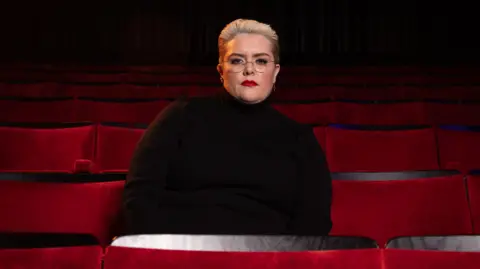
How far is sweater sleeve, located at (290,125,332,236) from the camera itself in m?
0.36

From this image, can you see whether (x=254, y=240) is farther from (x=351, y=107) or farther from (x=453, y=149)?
(x=351, y=107)

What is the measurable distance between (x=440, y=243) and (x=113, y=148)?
0.39m

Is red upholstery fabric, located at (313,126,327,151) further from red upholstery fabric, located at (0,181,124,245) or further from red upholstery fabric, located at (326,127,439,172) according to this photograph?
red upholstery fabric, located at (0,181,124,245)

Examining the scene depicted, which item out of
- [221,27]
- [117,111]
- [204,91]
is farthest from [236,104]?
[221,27]

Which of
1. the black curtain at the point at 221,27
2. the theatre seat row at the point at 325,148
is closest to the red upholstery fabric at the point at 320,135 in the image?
the theatre seat row at the point at 325,148

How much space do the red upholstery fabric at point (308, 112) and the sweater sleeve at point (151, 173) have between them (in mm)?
379

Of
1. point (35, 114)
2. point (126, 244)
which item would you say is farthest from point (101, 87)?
point (126, 244)

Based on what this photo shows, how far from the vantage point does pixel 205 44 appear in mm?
1910

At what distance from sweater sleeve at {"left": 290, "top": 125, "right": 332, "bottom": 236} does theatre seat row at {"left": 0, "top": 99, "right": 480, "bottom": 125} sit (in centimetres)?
35

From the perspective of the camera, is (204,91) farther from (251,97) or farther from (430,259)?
(430,259)

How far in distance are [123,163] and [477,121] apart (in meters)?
0.47

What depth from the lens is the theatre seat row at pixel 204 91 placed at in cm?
94

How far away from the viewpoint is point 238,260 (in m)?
0.18

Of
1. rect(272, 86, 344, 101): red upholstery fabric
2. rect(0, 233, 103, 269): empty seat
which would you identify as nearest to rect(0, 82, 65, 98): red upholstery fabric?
rect(272, 86, 344, 101): red upholstery fabric
